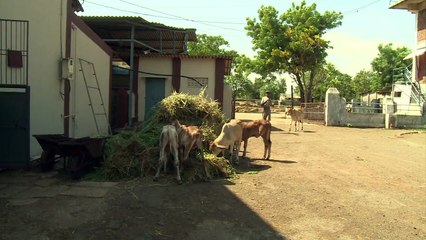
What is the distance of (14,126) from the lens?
7.98m

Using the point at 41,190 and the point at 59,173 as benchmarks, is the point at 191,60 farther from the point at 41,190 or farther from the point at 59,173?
the point at 41,190

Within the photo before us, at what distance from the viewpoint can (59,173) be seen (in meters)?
8.53

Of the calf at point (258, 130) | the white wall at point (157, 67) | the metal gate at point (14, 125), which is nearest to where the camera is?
the metal gate at point (14, 125)

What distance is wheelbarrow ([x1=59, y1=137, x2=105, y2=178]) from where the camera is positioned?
26.2 feet

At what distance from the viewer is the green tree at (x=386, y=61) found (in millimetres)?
55656

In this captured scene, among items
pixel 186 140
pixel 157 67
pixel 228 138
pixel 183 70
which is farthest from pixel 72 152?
pixel 157 67

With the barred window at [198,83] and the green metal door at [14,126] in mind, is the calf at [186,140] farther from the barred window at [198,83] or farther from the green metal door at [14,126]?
the barred window at [198,83]

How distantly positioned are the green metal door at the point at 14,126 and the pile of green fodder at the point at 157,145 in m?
1.51

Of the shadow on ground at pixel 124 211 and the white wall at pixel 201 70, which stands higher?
the white wall at pixel 201 70

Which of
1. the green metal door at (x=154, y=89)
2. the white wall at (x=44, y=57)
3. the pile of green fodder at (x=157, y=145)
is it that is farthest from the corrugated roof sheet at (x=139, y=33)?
the pile of green fodder at (x=157, y=145)

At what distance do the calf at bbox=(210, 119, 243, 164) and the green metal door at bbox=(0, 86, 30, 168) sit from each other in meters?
3.76

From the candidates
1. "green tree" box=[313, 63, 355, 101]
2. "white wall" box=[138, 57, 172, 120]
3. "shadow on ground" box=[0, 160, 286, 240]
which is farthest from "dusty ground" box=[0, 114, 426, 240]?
"green tree" box=[313, 63, 355, 101]

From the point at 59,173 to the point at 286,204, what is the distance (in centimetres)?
440

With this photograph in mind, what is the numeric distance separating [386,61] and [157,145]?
175ft
